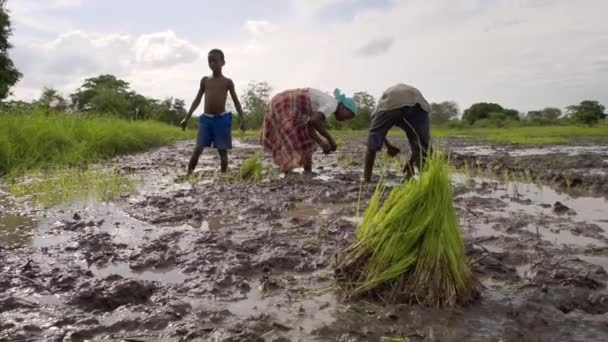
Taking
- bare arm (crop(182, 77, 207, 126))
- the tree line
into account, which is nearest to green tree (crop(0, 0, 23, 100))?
the tree line

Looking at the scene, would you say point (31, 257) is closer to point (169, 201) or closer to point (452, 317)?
point (169, 201)

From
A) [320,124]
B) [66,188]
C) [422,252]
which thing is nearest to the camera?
[422,252]

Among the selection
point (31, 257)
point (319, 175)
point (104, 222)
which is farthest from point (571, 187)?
point (31, 257)

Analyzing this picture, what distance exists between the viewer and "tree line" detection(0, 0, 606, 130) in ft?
82.4

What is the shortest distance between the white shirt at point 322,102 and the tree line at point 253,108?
1522 centimetres

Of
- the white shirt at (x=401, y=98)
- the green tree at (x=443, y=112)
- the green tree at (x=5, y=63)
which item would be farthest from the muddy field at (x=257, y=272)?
the green tree at (x=443, y=112)

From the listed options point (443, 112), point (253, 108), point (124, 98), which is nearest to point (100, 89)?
point (124, 98)

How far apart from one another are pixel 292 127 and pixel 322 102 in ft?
1.59

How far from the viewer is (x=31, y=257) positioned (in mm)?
2809

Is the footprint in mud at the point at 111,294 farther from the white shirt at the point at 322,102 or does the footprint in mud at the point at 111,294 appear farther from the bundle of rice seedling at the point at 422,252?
the white shirt at the point at 322,102

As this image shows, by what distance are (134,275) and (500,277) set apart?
1845 millimetres

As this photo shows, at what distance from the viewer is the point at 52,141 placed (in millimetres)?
7691

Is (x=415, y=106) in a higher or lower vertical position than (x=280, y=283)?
higher

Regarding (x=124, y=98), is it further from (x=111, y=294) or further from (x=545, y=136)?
(x=111, y=294)
